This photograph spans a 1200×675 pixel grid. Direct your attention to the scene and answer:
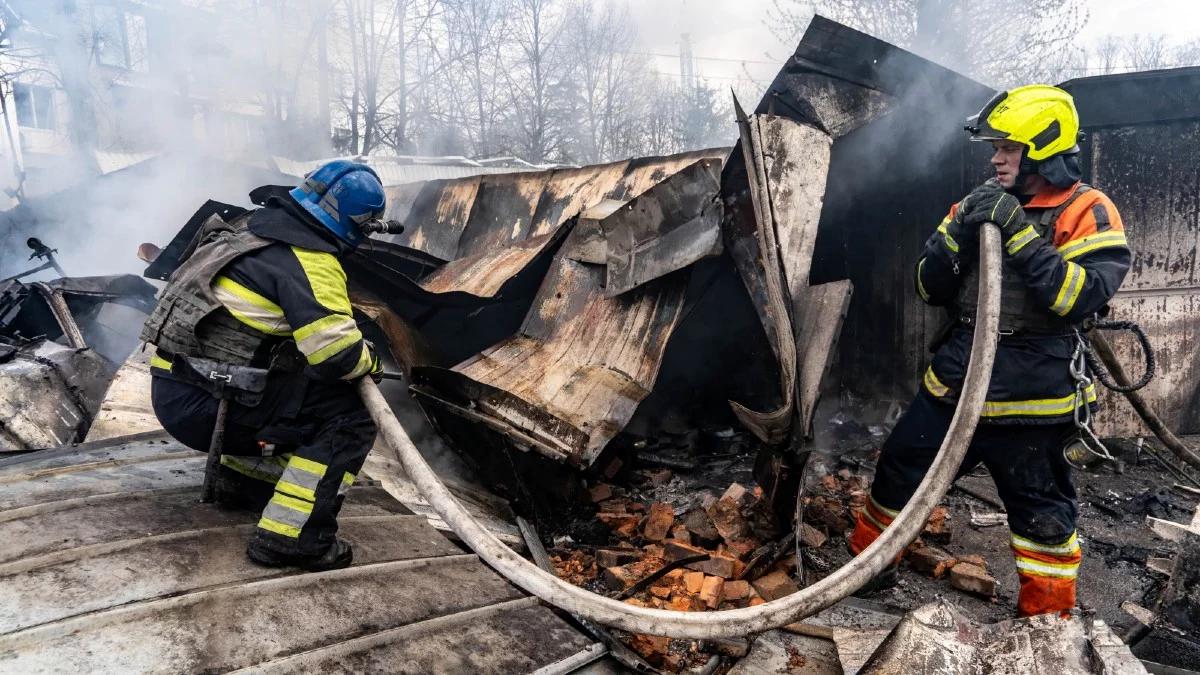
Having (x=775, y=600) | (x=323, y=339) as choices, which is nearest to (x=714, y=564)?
(x=775, y=600)

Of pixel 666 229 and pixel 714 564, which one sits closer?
pixel 714 564

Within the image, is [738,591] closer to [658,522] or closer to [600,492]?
[658,522]

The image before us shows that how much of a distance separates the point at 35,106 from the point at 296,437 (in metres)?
23.1

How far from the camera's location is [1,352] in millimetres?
4789

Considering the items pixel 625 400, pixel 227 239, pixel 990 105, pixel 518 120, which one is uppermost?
pixel 518 120

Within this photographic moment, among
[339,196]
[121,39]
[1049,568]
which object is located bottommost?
[1049,568]

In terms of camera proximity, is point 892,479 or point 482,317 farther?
point 482,317

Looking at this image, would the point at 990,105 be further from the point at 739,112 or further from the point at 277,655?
Answer: the point at 277,655

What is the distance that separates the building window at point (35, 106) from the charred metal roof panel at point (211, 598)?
2100cm

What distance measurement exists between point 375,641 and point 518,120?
73.2 ft

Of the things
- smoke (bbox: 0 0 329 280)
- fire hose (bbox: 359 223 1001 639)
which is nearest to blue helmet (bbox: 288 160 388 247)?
fire hose (bbox: 359 223 1001 639)

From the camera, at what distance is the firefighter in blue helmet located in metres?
2.23

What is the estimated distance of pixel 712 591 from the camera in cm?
283

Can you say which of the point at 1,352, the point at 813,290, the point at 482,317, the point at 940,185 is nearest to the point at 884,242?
the point at 940,185
